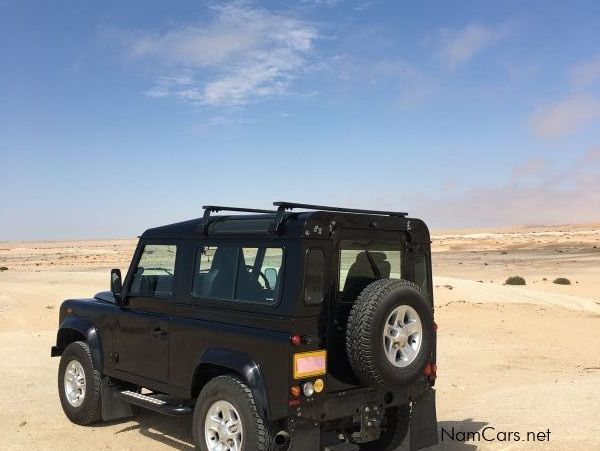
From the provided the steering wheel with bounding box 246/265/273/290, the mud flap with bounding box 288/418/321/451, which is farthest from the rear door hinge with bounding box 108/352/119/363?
the mud flap with bounding box 288/418/321/451

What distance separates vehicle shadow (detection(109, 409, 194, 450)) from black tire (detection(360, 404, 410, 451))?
6.56ft

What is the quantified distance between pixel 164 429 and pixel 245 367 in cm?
266

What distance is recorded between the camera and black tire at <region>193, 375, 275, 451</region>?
4.66 metres

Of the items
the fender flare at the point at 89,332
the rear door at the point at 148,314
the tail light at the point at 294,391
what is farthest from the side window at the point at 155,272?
the tail light at the point at 294,391

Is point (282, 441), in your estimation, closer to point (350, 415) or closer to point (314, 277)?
point (350, 415)

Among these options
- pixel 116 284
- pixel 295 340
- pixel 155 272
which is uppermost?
pixel 155 272

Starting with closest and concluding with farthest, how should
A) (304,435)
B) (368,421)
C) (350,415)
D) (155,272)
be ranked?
(304,435) < (350,415) < (368,421) < (155,272)

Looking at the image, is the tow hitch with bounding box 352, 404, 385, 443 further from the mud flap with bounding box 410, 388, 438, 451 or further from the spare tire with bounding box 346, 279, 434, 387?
the mud flap with bounding box 410, 388, 438, 451

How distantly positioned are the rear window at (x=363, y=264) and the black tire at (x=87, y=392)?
3355mm

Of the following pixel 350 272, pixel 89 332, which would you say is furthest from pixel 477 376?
pixel 89 332

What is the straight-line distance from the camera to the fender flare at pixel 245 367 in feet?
15.4

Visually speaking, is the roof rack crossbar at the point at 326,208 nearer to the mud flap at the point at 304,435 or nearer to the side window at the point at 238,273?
the side window at the point at 238,273

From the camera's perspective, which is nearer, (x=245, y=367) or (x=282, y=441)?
(x=282, y=441)

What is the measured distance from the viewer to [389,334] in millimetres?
4836
